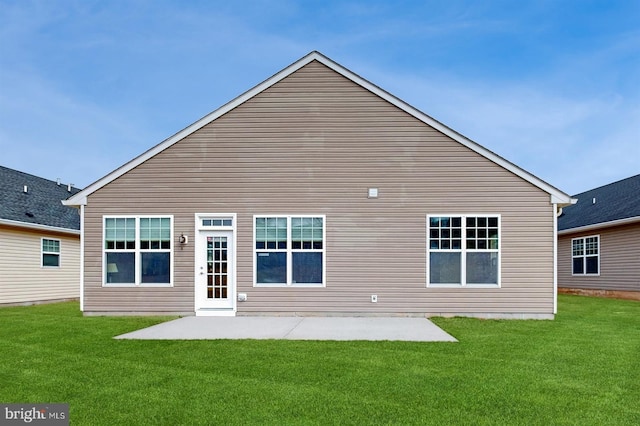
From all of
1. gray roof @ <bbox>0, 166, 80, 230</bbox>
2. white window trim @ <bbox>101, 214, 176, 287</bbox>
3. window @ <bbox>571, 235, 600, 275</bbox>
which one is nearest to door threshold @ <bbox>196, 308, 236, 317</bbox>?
white window trim @ <bbox>101, 214, 176, 287</bbox>

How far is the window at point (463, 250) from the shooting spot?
11477mm

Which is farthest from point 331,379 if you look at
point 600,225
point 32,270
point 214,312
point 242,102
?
point 600,225

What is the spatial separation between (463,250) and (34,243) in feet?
47.6

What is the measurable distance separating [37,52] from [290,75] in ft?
37.5

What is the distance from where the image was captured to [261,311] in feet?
38.1

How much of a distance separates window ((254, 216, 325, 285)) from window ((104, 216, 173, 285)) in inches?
91.6

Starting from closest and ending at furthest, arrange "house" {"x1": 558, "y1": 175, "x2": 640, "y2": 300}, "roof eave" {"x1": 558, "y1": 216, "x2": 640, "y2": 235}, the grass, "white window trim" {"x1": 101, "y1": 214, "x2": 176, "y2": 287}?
1. the grass
2. "white window trim" {"x1": 101, "y1": 214, "x2": 176, "y2": 287}
3. "roof eave" {"x1": 558, "y1": 216, "x2": 640, "y2": 235}
4. "house" {"x1": 558, "y1": 175, "x2": 640, "y2": 300}

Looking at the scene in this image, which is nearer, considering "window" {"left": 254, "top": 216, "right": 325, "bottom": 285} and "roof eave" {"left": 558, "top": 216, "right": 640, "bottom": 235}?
"window" {"left": 254, "top": 216, "right": 325, "bottom": 285}

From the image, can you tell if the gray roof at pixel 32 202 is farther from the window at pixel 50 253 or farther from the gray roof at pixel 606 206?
the gray roof at pixel 606 206

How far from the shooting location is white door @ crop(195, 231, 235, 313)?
38.5 feet

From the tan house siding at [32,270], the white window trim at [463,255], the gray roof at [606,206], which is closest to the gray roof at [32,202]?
the tan house siding at [32,270]

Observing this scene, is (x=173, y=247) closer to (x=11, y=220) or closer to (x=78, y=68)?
(x=11, y=220)

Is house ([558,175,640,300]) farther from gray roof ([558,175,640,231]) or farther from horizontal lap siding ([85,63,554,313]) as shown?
horizontal lap siding ([85,63,554,313])

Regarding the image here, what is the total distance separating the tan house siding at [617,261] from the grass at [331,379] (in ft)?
30.3
